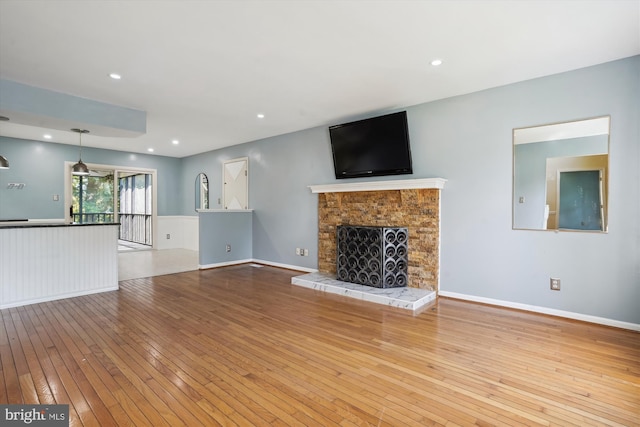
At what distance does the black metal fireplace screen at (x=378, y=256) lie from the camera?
4.16 m

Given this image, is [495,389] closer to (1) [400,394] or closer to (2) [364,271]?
(1) [400,394]

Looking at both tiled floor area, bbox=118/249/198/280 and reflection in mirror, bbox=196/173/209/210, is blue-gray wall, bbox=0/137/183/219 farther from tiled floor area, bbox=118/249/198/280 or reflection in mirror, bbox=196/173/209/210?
reflection in mirror, bbox=196/173/209/210

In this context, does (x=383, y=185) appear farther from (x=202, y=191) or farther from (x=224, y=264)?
(x=202, y=191)

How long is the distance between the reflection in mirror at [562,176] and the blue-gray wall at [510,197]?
7cm

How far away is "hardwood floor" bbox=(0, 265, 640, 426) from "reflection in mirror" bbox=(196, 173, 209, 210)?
4.50 m

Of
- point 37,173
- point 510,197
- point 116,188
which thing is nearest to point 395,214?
point 510,197

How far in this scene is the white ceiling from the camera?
7.32 ft

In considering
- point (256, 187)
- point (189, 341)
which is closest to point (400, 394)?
point (189, 341)

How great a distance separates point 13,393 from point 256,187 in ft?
16.0

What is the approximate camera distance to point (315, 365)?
2.30 m

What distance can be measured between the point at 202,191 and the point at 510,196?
6875 mm

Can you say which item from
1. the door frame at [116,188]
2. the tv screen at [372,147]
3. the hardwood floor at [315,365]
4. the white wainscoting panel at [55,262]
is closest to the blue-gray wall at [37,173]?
the door frame at [116,188]

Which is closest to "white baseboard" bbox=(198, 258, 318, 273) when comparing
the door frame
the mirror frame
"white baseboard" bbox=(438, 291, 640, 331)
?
the mirror frame

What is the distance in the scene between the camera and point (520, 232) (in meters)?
3.51
